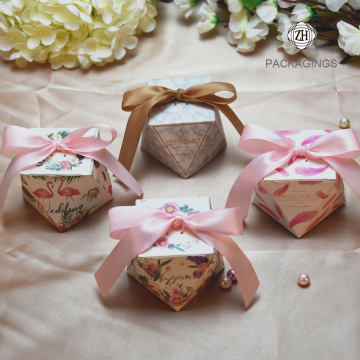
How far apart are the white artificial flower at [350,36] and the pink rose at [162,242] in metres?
0.85

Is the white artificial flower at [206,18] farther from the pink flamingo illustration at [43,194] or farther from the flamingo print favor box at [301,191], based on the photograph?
the pink flamingo illustration at [43,194]

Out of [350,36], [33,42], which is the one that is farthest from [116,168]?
[350,36]

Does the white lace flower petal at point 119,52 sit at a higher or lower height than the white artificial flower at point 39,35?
lower

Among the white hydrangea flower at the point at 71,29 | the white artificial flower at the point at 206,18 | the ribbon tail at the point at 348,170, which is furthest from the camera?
the white artificial flower at the point at 206,18

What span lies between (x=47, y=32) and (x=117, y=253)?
2.75 ft

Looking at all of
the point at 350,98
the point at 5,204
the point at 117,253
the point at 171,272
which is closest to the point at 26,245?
the point at 5,204

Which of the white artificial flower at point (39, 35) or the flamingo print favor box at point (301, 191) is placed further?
the white artificial flower at point (39, 35)

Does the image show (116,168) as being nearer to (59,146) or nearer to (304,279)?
(59,146)

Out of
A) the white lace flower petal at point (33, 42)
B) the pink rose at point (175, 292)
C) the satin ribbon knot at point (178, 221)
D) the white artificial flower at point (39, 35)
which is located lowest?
the pink rose at point (175, 292)

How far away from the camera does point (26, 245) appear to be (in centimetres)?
115

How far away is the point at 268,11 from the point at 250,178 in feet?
2.09

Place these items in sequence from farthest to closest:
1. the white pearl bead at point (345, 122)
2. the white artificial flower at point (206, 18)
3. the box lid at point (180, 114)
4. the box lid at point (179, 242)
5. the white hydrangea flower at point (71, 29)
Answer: the white artificial flower at point (206, 18) → the white hydrangea flower at point (71, 29) → the white pearl bead at point (345, 122) → the box lid at point (180, 114) → the box lid at point (179, 242)

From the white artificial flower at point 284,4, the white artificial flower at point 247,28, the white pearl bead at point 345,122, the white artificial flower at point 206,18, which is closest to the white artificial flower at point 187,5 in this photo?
the white artificial flower at point 206,18

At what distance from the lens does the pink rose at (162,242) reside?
956mm
